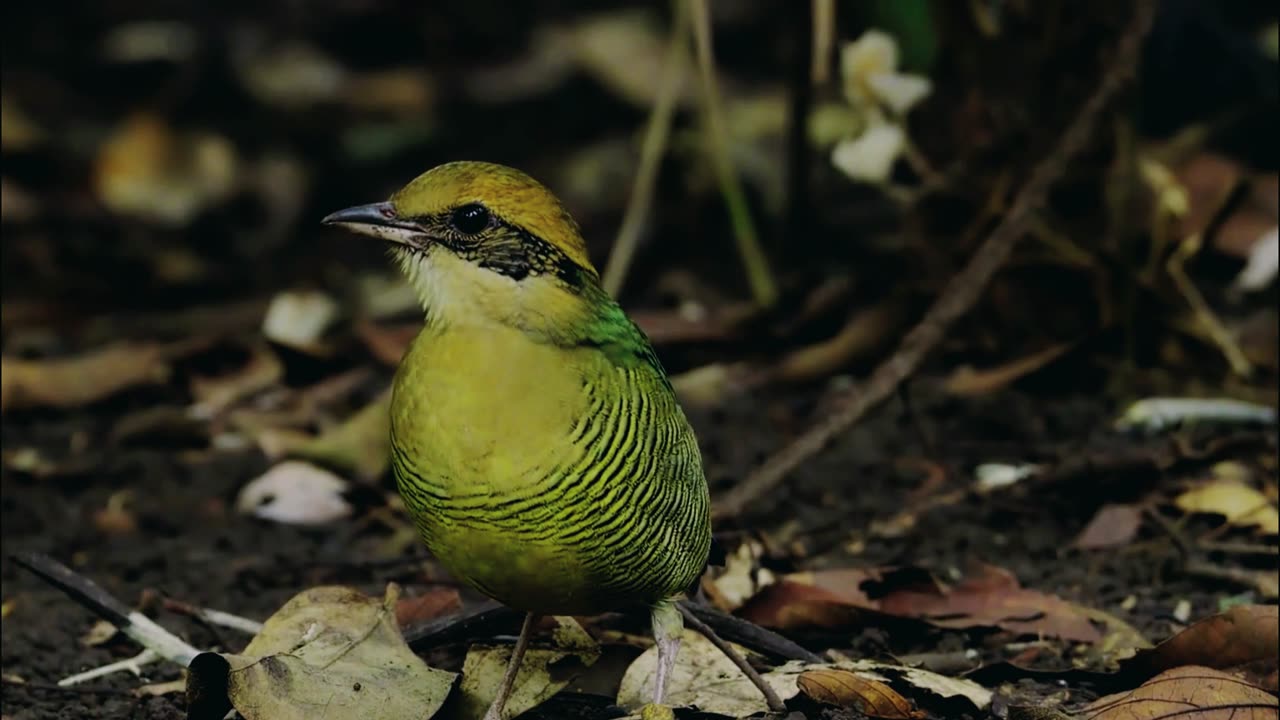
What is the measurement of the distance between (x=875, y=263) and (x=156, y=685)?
3504 millimetres

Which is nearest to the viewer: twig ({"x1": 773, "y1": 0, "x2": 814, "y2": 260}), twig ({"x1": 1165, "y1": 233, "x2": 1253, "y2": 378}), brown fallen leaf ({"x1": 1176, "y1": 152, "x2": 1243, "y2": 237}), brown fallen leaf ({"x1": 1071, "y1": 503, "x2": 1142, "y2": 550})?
brown fallen leaf ({"x1": 1071, "y1": 503, "x2": 1142, "y2": 550})

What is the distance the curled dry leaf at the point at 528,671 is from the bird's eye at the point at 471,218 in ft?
2.98

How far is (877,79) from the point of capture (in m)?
5.31

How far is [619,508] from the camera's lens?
10.5 ft

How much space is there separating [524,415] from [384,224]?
466 millimetres

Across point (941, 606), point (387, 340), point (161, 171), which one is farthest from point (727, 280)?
point (941, 606)

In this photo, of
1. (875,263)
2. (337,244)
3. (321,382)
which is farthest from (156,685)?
(337,244)

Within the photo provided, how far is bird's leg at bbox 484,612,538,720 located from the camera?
3.48 m

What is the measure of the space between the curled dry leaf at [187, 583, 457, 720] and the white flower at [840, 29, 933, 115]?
2.43 metres

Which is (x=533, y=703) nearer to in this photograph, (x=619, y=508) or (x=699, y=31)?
(x=619, y=508)

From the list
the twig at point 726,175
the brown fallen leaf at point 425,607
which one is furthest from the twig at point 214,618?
the twig at point 726,175

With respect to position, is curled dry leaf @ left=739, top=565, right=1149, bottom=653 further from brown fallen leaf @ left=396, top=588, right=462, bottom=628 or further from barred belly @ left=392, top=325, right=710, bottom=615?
barred belly @ left=392, top=325, right=710, bottom=615

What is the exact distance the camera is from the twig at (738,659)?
3.47 metres

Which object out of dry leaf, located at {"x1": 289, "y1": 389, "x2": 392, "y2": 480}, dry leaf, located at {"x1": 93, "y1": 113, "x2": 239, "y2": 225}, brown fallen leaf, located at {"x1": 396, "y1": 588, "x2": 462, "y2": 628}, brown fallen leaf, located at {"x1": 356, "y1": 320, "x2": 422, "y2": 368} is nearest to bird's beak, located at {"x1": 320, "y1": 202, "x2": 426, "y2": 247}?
brown fallen leaf, located at {"x1": 396, "y1": 588, "x2": 462, "y2": 628}
